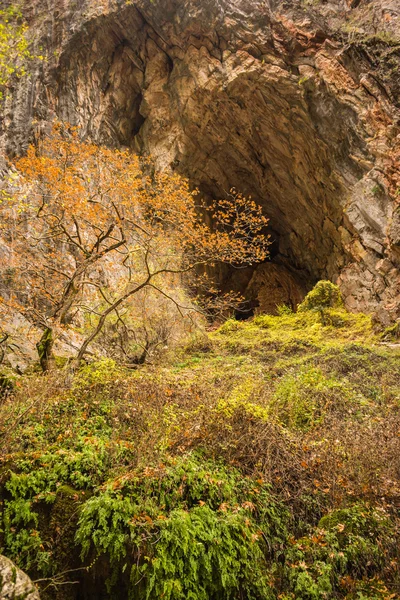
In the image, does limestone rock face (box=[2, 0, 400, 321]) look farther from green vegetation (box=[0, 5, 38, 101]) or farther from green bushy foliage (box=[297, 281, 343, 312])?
green vegetation (box=[0, 5, 38, 101])

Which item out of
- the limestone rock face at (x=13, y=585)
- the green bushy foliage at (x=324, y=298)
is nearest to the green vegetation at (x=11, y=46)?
the limestone rock face at (x=13, y=585)

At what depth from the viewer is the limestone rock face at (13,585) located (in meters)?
2.08

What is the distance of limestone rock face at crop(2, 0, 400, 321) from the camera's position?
12625 mm

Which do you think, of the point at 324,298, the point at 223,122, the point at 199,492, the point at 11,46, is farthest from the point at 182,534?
the point at 223,122

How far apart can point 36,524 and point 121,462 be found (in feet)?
3.05

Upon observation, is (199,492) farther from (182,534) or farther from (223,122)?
(223,122)

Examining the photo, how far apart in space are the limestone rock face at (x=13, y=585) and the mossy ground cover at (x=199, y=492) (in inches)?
23.6

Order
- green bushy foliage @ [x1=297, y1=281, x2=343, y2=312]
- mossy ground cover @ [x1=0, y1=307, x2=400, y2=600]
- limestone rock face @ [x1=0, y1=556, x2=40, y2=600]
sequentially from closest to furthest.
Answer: limestone rock face @ [x1=0, y1=556, x2=40, y2=600], mossy ground cover @ [x1=0, y1=307, x2=400, y2=600], green bushy foliage @ [x1=297, y1=281, x2=343, y2=312]

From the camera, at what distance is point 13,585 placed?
2.12 m

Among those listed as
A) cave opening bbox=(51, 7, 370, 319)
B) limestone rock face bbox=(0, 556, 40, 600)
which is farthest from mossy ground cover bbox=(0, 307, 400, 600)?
cave opening bbox=(51, 7, 370, 319)

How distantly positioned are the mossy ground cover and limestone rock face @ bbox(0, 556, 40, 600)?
60 centimetres

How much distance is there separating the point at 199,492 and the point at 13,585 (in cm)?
166

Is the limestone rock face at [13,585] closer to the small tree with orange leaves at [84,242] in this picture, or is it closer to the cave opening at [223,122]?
the small tree with orange leaves at [84,242]

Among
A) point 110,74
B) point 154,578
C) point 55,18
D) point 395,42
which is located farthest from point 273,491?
point 55,18
